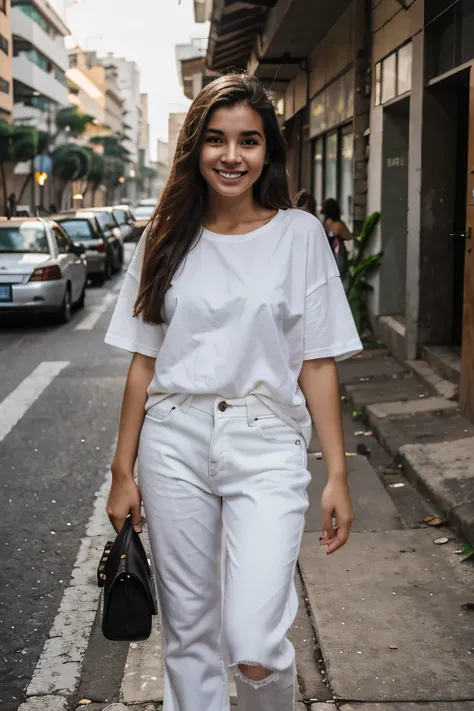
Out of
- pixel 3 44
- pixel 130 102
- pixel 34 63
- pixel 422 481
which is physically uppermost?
pixel 130 102

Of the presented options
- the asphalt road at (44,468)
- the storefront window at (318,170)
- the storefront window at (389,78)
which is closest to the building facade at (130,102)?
the storefront window at (318,170)

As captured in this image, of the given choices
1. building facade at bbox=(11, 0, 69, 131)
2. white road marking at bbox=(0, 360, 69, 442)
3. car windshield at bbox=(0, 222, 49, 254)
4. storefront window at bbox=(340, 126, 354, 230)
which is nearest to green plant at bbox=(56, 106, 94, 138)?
building facade at bbox=(11, 0, 69, 131)

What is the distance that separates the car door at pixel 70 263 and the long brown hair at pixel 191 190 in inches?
515

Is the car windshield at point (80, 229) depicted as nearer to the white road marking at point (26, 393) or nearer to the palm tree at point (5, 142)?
the white road marking at point (26, 393)

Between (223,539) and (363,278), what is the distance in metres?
10.3

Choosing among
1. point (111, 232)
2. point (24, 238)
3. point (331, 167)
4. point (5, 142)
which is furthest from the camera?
point (5, 142)

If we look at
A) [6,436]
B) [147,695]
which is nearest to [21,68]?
[6,436]

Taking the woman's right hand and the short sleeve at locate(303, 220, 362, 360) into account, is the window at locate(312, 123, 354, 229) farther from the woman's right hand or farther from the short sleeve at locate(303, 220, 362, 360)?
the woman's right hand

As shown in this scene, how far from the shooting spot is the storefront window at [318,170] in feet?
64.7

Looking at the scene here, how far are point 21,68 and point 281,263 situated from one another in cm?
7780

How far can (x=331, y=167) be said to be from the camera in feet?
58.9

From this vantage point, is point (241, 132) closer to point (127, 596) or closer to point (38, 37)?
point (127, 596)

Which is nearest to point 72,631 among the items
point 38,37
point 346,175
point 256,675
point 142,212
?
point 256,675

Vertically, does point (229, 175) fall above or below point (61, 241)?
above
